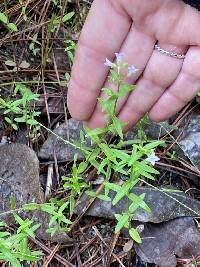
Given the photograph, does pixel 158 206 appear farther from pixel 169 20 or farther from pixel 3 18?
pixel 3 18

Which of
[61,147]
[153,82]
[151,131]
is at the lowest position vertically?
[61,147]

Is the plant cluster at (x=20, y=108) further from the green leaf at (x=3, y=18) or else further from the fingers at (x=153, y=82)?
the fingers at (x=153, y=82)

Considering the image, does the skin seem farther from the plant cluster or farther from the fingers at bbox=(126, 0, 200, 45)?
the plant cluster

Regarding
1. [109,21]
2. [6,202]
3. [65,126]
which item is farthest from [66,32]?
[6,202]

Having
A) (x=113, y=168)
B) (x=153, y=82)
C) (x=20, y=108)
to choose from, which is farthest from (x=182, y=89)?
(x=20, y=108)

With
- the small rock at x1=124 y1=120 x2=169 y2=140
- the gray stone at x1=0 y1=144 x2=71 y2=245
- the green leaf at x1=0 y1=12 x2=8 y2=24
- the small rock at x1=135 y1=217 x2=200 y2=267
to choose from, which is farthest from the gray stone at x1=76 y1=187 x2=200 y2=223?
the green leaf at x1=0 y1=12 x2=8 y2=24

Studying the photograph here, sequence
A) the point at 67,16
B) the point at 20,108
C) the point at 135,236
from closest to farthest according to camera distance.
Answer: the point at 135,236, the point at 20,108, the point at 67,16
